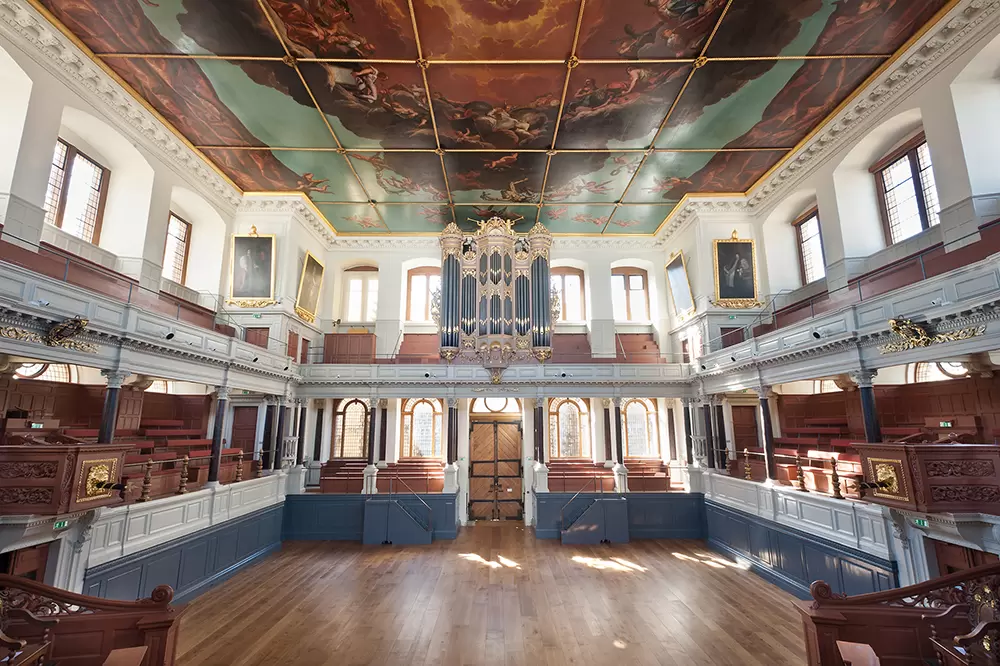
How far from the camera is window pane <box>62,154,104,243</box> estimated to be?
8.59m

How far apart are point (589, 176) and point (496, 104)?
139 inches

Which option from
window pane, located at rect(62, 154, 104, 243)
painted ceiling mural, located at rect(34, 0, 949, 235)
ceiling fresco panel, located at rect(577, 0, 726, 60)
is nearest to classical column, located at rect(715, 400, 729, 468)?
painted ceiling mural, located at rect(34, 0, 949, 235)

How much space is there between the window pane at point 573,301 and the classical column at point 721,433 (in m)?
5.30

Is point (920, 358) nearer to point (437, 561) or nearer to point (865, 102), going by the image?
point (865, 102)

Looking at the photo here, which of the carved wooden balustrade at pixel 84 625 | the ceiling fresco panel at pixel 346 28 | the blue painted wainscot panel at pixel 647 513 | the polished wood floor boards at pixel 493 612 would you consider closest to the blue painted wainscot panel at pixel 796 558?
the polished wood floor boards at pixel 493 612

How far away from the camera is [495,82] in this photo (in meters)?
8.15

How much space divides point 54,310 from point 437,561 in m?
7.89

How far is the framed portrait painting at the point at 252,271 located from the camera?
11828 millimetres

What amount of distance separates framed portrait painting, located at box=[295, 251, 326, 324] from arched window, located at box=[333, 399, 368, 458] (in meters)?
3.18

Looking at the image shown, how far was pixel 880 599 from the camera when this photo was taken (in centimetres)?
373

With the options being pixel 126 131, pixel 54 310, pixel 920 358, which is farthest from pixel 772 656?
pixel 126 131

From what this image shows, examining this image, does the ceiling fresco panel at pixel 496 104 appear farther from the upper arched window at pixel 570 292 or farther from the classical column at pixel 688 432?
the classical column at pixel 688 432

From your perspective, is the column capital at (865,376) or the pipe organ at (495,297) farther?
the pipe organ at (495,297)

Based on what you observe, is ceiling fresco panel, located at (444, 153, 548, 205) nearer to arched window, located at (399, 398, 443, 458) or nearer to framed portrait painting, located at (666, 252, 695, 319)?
framed portrait painting, located at (666, 252, 695, 319)
